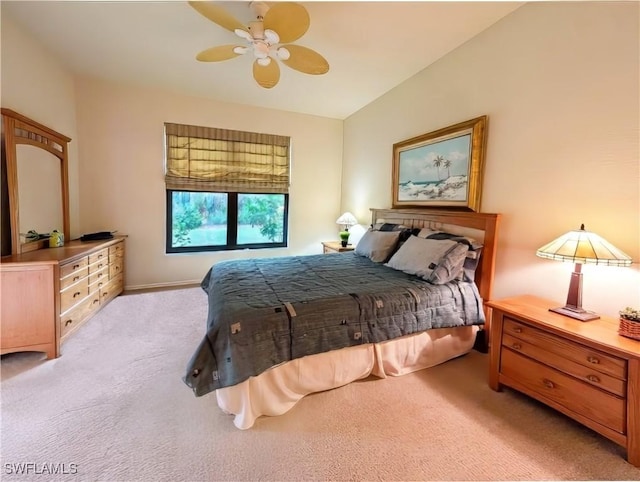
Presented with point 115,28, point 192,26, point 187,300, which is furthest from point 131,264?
point 192,26

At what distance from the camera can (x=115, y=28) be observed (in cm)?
255

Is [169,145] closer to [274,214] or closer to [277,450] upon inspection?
Answer: [274,214]

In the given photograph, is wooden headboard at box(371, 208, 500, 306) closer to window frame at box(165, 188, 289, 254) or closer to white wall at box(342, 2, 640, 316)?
white wall at box(342, 2, 640, 316)

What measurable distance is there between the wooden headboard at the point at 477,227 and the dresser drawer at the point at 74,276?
132 inches

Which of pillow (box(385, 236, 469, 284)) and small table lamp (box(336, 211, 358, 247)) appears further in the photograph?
small table lamp (box(336, 211, 358, 247))

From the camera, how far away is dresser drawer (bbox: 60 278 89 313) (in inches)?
94.0

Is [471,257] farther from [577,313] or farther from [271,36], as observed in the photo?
[271,36]

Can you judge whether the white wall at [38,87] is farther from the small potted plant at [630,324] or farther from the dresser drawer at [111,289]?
the small potted plant at [630,324]

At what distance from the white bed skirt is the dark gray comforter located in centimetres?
10

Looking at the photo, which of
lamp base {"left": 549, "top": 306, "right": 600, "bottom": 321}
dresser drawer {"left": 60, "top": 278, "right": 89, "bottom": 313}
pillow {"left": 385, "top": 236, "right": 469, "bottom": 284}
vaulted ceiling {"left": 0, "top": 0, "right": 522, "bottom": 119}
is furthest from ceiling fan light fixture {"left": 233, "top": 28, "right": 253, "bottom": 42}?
lamp base {"left": 549, "top": 306, "right": 600, "bottom": 321}

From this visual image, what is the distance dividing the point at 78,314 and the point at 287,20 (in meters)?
3.05

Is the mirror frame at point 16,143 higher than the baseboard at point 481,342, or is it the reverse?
the mirror frame at point 16,143

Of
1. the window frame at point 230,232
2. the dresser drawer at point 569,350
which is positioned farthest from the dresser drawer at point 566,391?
the window frame at point 230,232

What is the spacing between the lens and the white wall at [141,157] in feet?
12.1
